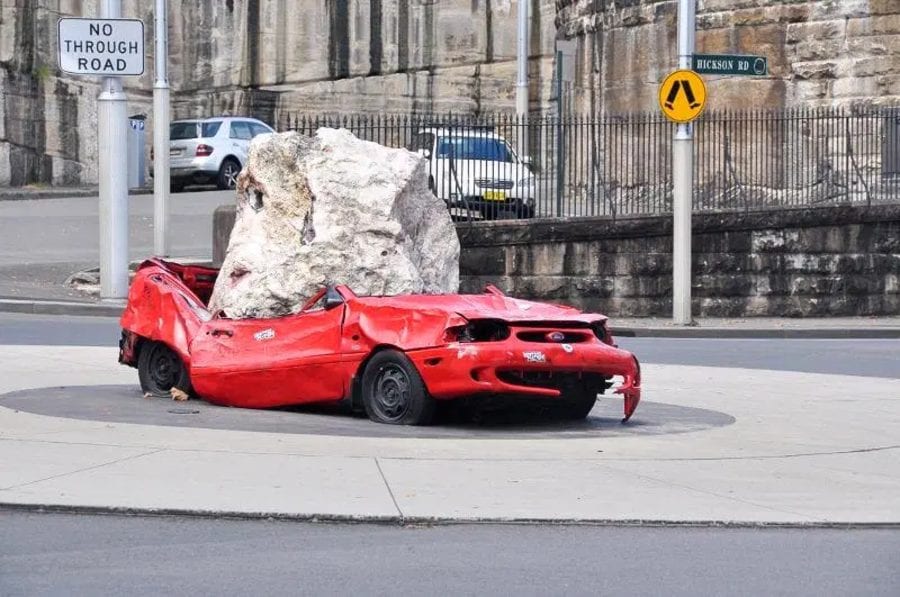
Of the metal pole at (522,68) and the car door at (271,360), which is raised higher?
the metal pole at (522,68)

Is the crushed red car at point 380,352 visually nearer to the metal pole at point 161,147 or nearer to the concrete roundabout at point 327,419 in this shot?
the concrete roundabout at point 327,419

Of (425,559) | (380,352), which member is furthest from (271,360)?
(425,559)

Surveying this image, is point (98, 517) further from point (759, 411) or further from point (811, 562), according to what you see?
point (759, 411)

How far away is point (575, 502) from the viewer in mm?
8914

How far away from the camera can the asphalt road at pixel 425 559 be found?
23.0ft

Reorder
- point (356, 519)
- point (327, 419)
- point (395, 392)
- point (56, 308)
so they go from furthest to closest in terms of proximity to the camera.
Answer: point (56, 308) → point (327, 419) → point (395, 392) → point (356, 519)

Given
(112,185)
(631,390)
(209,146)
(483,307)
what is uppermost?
(209,146)

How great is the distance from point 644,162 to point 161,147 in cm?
675

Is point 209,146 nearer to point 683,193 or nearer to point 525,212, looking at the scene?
point 525,212

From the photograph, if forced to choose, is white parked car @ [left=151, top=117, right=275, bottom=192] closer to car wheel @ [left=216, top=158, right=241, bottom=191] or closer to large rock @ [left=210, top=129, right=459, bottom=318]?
car wheel @ [left=216, top=158, right=241, bottom=191]

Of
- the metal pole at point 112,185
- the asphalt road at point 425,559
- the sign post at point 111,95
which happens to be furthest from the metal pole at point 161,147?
the asphalt road at point 425,559

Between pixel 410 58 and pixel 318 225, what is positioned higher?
pixel 410 58

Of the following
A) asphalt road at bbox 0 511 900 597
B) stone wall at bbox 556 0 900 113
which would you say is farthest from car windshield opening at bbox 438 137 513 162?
asphalt road at bbox 0 511 900 597

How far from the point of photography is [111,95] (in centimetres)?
2214
